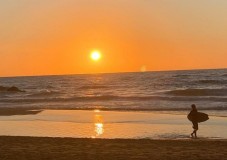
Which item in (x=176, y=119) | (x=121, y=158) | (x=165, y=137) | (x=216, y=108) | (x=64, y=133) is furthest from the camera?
(x=216, y=108)

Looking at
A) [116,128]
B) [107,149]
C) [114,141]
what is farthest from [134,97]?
[107,149]

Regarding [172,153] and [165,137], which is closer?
[172,153]

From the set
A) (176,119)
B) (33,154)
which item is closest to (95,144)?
(33,154)

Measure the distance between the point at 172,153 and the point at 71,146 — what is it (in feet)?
12.3

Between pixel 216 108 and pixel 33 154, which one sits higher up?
pixel 216 108

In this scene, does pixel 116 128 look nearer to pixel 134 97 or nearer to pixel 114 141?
pixel 114 141

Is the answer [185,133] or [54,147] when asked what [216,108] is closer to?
[185,133]

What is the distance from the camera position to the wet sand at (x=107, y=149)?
42.0 ft

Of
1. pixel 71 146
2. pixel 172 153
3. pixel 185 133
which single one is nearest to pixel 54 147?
pixel 71 146

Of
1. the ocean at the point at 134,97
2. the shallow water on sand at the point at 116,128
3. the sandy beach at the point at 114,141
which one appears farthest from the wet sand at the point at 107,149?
the ocean at the point at 134,97

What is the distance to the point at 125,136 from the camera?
18.1 m

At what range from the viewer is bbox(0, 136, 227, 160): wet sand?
12.8 metres

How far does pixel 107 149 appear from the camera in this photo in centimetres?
1412

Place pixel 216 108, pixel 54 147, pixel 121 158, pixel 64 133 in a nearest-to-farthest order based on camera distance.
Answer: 1. pixel 121 158
2. pixel 54 147
3. pixel 64 133
4. pixel 216 108
